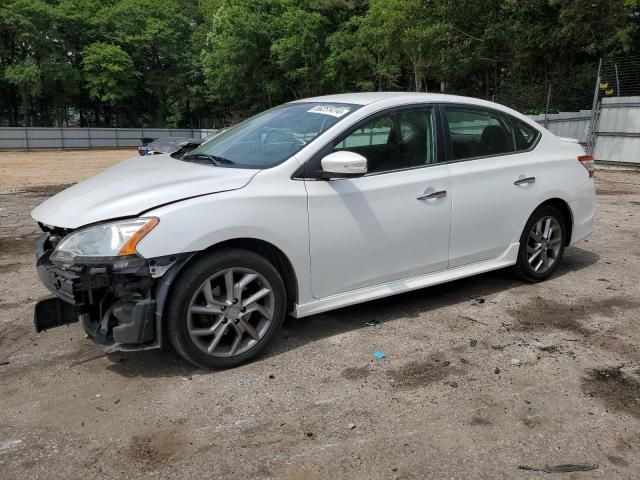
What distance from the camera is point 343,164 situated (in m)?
3.53

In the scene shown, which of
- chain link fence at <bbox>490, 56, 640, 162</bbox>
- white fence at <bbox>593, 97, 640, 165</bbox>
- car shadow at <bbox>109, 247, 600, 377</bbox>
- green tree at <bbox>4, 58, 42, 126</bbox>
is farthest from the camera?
green tree at <bbox>4, 58, 42, 126</bbox>

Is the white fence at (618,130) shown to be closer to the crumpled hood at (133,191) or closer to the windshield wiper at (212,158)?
the windshield wiper at (212,158)

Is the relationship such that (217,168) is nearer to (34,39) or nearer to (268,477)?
(268,477)

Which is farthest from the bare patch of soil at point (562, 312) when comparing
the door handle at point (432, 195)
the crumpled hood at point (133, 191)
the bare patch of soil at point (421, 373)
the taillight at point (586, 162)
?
the crumpled hood at point (133, 191)

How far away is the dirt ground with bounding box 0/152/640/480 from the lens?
2.61 metres

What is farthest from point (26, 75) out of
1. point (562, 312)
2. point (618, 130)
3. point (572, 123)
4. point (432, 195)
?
point (562, 312)

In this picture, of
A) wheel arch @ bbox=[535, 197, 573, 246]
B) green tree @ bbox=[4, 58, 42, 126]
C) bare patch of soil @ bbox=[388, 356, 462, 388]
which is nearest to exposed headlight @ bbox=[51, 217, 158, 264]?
bare patch of soil @ bbox=[388, 356, 462, 388]

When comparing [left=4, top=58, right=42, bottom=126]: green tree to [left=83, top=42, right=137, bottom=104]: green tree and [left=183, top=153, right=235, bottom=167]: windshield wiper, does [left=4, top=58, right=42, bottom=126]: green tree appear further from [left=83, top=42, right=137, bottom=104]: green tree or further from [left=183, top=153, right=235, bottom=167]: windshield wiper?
[left=183, top=153, right=235, bottom=167]: windshield wiper

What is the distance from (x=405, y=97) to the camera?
4.30m

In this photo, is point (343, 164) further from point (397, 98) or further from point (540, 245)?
point (540, 245)

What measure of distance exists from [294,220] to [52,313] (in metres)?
1.57

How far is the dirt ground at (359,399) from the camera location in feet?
8.55

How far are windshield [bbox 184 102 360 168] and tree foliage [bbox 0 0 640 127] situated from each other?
755 inches

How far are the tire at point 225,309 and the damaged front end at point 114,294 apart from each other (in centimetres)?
10
